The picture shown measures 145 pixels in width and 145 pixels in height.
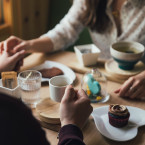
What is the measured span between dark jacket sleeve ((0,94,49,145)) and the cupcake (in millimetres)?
457

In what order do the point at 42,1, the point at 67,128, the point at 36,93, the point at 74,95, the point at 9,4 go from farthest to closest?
the point at 42,1, the point at 9,4, the point at 36,93, the point at 74,95, the point at 67,128

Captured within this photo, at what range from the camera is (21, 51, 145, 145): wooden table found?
893 mm

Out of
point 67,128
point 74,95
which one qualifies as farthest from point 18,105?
point 74,95

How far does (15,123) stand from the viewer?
508 mm

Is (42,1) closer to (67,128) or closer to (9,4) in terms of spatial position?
(9,4)

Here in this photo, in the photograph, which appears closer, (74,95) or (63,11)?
(74,95)

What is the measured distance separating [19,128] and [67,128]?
0.31 meters

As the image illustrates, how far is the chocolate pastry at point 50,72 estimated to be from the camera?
123 cm

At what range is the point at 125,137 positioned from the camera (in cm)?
89

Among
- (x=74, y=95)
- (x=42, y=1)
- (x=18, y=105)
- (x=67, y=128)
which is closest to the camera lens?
(x=18, y=105)

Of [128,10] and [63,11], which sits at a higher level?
[128,10]

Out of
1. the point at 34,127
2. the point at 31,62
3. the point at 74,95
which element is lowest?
the point at 31,62

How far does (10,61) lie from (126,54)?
1.86 ft

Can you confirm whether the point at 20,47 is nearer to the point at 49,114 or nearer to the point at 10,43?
the point at 10,43
